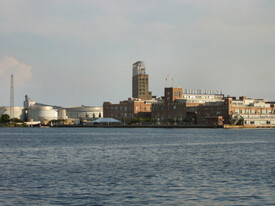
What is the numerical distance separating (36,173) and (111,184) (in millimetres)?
9749

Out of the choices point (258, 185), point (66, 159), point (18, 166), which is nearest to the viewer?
point (258, 185)

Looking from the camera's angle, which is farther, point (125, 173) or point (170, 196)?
point (125, 173)

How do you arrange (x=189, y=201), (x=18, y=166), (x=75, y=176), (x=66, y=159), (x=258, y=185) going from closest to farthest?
(x=189, y=201) → (x=258, y=185) → (x=75, y=176) → (x=18, y=166) → (x=66, y=159)

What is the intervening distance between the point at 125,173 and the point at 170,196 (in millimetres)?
12446

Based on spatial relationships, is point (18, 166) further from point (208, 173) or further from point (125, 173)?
point (208, 173)

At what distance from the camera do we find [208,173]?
45219 millimetres

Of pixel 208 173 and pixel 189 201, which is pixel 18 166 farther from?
pixel 189 201

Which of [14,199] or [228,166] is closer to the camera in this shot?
[14,199]

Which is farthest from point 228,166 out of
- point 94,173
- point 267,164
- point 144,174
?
point 94,173

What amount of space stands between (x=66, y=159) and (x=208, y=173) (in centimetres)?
2077

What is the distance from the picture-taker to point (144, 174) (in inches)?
1753

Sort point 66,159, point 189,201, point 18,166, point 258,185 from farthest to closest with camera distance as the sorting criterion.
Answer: point 66,159, point 18,166, point 258,185, point 189,201

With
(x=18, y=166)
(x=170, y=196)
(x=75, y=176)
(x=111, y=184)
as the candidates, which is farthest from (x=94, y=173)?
(x=170, y=196)

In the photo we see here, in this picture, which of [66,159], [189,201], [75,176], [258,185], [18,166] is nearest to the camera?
[189,201]
